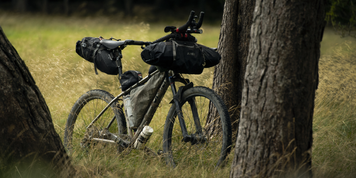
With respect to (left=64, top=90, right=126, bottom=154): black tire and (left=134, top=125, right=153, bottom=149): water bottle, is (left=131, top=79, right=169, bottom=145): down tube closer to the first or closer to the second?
(left=134, top=125, right=153, bottom=149): water bottle

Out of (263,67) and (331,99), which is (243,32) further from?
(331,99)

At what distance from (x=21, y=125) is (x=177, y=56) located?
110 centimetres

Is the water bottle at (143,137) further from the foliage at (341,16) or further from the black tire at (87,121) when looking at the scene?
the foliage at (341,16)

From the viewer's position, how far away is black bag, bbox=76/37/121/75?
9.50 ft

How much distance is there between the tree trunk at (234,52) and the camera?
2904 mm

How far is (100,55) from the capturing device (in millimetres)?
2908

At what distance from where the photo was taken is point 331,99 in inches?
167

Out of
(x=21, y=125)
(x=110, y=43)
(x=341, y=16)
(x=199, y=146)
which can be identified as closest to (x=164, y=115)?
(x=110, y=43)

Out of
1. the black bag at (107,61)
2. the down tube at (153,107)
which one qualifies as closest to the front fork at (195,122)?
the down tube at (153,107)

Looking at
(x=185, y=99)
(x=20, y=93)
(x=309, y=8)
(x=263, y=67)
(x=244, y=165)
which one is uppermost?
(x=309, y=8)

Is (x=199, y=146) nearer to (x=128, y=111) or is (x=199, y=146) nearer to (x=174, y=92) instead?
(x=174, y=92)

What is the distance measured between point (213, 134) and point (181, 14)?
2118cm

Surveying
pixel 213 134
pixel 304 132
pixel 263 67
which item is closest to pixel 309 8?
pixel 263 67

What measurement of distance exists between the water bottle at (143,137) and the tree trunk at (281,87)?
3.06 feet
